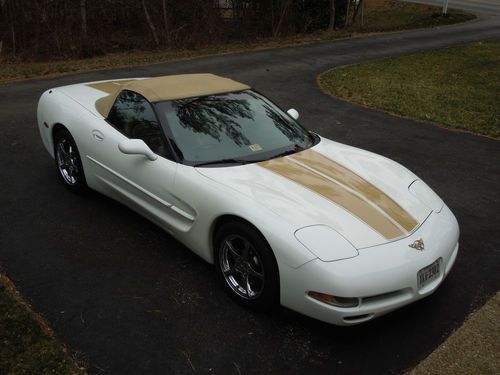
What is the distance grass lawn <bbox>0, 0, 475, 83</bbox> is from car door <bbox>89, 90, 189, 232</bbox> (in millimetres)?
8328

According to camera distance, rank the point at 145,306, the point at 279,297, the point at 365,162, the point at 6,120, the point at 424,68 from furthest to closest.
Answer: the point at 424,68, the point at 6,120, the point at 365,162, the point at 145,306, the point at 279,297

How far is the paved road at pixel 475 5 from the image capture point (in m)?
27.4

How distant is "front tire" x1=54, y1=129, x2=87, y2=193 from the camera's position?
522 centimetres

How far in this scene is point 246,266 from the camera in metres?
3.58

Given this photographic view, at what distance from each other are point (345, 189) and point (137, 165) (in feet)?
5.73

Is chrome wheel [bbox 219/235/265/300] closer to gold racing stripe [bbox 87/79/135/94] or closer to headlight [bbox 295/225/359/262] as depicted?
headlight [bbox 295/225/359/262]

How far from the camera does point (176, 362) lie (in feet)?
10.3

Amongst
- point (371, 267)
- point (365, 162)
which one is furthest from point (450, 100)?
point (371, 267)

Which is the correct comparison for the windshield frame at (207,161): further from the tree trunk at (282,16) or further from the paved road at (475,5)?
the paved road at (475,5)

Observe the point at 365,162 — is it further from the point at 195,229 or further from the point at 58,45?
the point at 58,45

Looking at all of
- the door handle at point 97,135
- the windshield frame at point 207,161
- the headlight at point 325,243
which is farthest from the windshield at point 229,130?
the headlight at point 325,243

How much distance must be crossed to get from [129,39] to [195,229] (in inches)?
668

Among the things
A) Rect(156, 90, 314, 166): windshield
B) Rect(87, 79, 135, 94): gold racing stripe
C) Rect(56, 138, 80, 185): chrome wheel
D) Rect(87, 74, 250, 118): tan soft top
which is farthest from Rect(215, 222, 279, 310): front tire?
Rect(87, 79, 135, 94): gold racing stripe

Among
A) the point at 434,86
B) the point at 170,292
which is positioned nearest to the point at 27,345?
the point at 170,292
